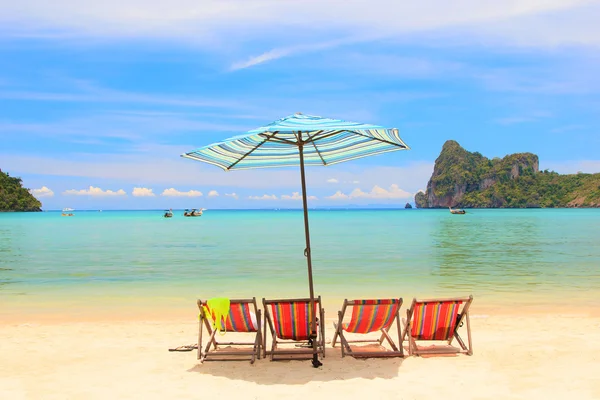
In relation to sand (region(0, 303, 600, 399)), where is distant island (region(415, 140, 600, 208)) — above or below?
above

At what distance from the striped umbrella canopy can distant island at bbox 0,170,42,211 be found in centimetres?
13576

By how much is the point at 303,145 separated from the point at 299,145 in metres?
0.22

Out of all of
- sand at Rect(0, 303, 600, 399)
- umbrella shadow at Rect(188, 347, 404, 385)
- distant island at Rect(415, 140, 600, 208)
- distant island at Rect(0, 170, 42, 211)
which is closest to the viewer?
sand at Rect(0, 303, 600, 399)

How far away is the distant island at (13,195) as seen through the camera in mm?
124750

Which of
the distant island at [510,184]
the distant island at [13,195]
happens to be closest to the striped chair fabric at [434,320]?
the distant island at [13,195]

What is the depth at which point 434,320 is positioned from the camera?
5559mm

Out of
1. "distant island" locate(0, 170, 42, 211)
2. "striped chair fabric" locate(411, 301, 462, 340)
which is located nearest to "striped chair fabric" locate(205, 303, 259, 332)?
"striped chair fabric" locate(411, 301, 462, 340)

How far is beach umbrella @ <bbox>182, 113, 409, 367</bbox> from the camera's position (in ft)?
16.1

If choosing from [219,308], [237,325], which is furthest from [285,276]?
[219,308]

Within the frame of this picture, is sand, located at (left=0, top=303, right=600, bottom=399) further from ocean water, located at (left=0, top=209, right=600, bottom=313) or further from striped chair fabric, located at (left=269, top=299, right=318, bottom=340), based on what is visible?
ocean water, located at (left=0, top=209, right=600, bottom=313)

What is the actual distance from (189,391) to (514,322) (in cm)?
561

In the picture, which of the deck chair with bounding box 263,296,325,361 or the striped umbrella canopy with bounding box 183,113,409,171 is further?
the deck chair with bounding box 263,296,325,361

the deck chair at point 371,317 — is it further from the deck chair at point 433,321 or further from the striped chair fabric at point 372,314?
the deck chair at point 433,321

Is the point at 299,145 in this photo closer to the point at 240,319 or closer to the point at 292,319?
the point at 292,319
